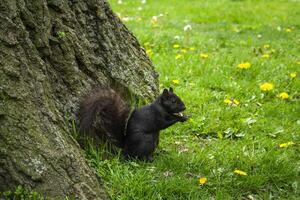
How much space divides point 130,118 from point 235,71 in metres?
2.56

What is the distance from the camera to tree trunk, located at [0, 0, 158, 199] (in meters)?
2.79

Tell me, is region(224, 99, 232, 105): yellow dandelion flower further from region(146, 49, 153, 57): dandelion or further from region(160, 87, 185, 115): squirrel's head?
region(146, 49, 153, 57): dandelion

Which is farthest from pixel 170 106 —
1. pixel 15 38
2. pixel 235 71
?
pixel 235 71

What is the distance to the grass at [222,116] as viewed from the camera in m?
3.46

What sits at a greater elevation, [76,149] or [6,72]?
[6,72]

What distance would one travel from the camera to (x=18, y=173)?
2.78 m

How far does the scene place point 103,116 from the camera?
12.1 ft

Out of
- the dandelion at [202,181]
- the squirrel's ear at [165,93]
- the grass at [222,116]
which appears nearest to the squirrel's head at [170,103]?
the squirrel's ear at [165,93]

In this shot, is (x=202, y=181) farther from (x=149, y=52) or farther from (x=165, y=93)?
(x=149, y=52)

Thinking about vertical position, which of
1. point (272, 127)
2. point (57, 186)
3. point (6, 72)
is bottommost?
point (272, 127)

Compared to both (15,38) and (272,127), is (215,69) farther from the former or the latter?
(15,38)

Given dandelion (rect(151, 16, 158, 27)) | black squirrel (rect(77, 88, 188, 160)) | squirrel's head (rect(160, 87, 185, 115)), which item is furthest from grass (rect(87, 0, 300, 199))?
squirrel's head (rect(160, 87, 185, 115))

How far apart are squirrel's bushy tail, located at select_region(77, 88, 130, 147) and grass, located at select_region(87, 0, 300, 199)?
175 millimetres

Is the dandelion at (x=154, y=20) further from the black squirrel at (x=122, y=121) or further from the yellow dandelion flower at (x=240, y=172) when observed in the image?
the yellow dandelion flower at (x=240, y=172)
